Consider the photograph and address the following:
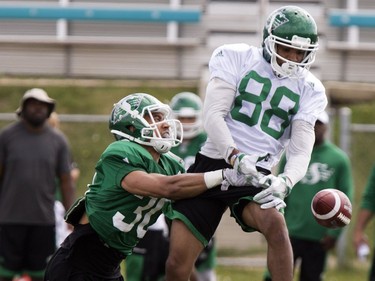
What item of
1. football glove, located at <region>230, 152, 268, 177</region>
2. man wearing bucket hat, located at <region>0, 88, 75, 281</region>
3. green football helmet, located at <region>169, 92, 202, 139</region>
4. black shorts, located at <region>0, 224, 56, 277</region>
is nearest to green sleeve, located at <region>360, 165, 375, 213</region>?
green football helmet, located at <region>169, 92, 202, 139</region>

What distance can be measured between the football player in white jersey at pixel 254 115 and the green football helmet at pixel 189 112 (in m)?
3.07

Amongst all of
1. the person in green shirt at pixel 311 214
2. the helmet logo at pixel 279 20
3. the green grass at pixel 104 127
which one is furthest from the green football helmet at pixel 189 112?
the helmet logo at pixel 279 20

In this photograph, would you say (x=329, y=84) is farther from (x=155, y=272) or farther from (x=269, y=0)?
(x=155, y=272)

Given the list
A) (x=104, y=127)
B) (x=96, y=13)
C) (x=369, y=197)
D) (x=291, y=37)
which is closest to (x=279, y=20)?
(x=291, y=37)

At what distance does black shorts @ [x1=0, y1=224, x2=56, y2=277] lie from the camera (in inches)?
401

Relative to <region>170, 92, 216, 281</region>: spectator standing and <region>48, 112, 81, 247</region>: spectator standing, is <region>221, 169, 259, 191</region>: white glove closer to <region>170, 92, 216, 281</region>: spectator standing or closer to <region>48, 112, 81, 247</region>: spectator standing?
<region>170, 92, 216, 281</region>: spectator standing

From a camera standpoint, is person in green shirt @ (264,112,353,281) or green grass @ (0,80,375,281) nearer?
person in green shirt @ (264,112,353,281)

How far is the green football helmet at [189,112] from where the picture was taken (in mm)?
10297

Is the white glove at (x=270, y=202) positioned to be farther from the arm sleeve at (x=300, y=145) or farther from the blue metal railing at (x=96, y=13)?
the blue metal railing at (x=96, y=13)

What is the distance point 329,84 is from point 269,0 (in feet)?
5.30

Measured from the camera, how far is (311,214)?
10.3 meters

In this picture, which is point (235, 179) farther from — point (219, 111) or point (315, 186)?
point (315, 186)

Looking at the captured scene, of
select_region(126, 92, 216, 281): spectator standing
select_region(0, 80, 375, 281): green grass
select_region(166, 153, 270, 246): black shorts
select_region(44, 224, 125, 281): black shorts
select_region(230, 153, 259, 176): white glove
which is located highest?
select_region(230, 153, 259, 176): white glove

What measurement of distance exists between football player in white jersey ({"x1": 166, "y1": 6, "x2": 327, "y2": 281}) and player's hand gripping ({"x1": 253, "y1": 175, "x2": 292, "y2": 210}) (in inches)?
4.3
